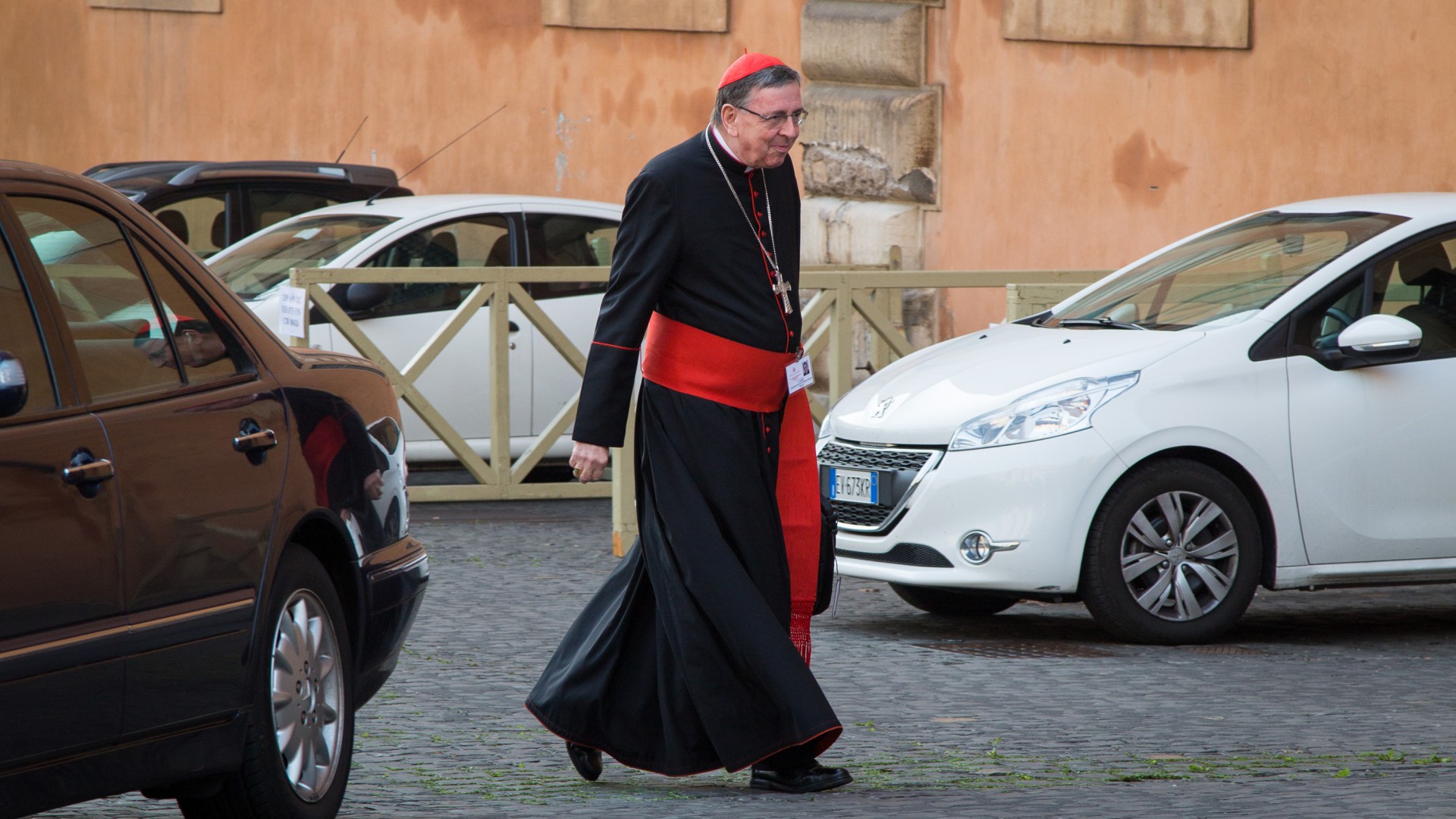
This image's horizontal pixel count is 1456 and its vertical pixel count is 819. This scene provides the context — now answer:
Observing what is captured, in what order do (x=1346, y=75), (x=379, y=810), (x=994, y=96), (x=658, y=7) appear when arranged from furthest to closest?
(x=658, y=7) → (x=994, y=96) → (x=1346, y=75) → (x=379, y=810)

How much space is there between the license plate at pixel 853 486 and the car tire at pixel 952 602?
586 mm

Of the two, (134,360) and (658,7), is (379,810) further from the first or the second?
(658,7)

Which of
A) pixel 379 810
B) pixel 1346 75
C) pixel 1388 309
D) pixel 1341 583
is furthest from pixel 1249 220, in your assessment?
pixel 379 810

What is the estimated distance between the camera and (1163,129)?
1295 cm

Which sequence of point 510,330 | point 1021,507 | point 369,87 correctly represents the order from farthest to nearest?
point 369,87
point 510,330
point 1021,507

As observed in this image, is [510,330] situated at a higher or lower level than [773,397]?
lower

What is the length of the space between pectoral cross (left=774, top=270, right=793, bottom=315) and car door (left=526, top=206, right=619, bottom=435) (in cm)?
619

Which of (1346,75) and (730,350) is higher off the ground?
(1346,75)

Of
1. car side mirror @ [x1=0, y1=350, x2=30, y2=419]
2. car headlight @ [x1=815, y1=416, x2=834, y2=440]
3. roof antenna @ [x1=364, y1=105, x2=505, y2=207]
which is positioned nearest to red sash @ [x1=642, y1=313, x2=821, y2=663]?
car side mirror @ [x1=0, y1=350, x2=30, y2=419]

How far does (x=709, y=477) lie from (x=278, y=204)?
31.9 ft

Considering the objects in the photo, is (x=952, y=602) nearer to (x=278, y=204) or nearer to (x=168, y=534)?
(x=168, y=534)

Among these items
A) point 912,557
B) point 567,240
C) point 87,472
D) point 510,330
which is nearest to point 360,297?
point 510,330

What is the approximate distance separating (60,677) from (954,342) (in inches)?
203

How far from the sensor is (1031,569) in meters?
7.38
